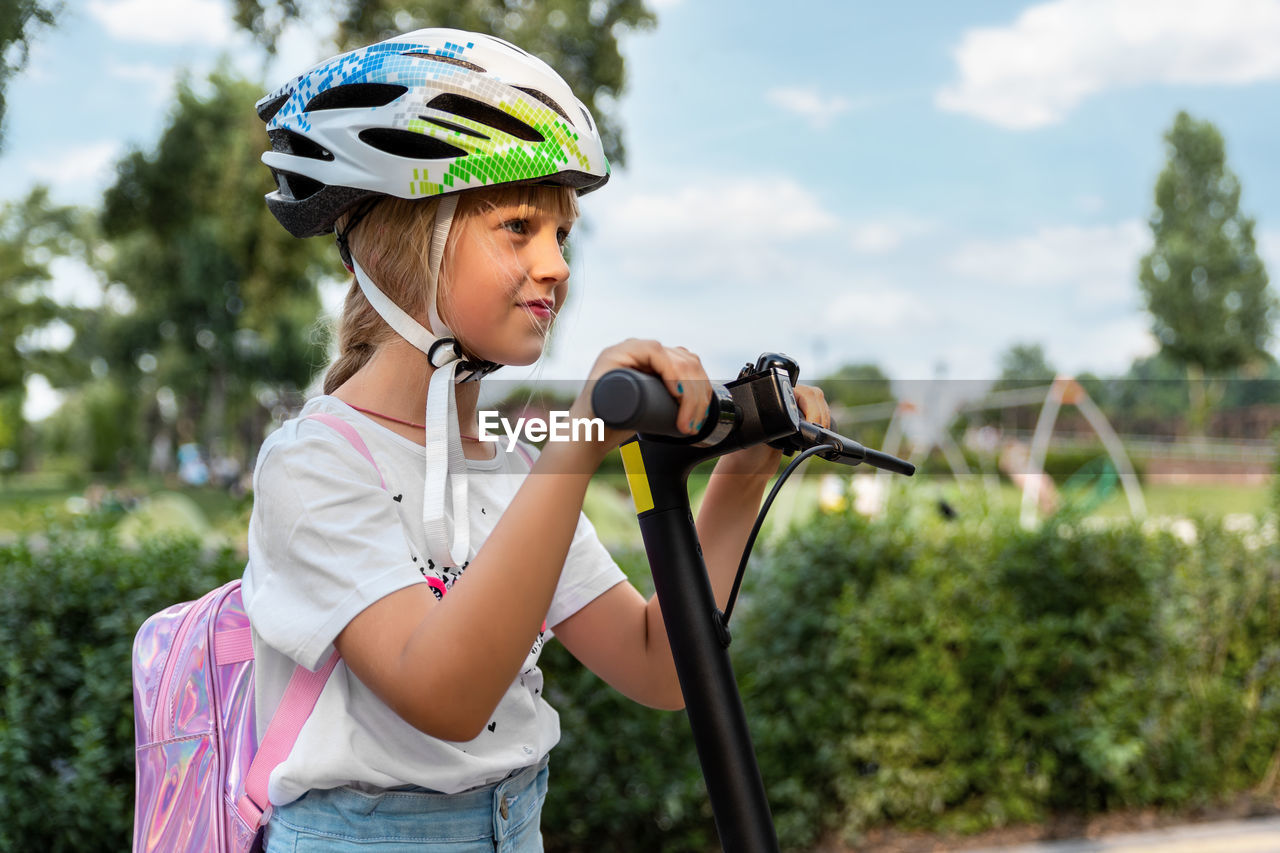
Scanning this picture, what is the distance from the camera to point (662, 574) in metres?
1.25

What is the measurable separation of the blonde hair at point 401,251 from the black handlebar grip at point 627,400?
0.45m

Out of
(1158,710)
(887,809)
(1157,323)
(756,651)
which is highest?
(1157,323)

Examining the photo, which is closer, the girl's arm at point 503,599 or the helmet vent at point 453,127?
the girl's arm at point 503,599

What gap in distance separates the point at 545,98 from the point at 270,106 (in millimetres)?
529

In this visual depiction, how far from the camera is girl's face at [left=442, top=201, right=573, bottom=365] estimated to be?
1.33 m

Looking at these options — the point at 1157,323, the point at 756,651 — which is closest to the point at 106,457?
the point at 1157,323

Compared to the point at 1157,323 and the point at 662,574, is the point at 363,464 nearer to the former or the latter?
the point at 662,574

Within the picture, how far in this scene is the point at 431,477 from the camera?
4.28 ft

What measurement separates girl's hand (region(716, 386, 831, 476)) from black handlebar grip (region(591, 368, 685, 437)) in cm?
38

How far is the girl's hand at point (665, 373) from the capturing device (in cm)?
104

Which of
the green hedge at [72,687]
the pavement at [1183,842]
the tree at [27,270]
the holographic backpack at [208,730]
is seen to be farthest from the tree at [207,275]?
the holographic backpack at [208,730]

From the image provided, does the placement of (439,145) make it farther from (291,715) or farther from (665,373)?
(291,715)

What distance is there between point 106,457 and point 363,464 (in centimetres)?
5268

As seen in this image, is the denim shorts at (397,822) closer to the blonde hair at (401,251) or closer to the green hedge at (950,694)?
the blonde hair at (401,251)
